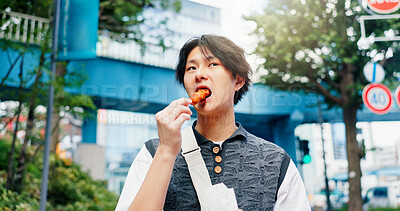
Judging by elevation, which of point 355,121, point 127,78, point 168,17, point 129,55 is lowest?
point 355,121

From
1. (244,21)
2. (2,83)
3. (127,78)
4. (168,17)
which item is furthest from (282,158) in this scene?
(168,17)

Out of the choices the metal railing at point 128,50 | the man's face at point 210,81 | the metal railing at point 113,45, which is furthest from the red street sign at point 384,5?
the metal railing at point 128,50

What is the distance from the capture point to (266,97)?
4.44 metres

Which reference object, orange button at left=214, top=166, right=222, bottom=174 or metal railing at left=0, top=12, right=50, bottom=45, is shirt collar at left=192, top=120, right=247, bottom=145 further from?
metal railing at left=0, top=12, right=50, bottom=45

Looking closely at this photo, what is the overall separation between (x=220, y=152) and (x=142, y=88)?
4.25 meters

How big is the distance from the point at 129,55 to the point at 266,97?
84.3 inches

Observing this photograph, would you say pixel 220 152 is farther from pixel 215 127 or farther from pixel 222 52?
pixel 222 52

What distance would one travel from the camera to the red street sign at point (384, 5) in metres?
2.59

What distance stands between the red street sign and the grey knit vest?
7.21 feet

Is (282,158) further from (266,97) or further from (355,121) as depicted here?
(355,121)

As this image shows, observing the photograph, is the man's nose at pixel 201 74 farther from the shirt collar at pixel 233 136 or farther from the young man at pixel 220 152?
the shirt collar at pixel 233 136

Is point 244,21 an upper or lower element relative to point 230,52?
upper

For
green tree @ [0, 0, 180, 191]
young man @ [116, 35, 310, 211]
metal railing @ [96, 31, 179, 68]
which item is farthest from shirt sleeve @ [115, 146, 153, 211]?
metal railing @ [96, 31, 179, 68]

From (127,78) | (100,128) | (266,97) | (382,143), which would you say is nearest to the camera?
(382,143)
